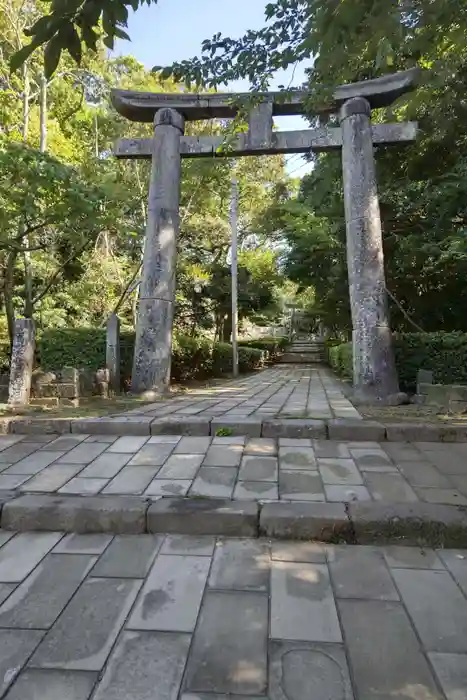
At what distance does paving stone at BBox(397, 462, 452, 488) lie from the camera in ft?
9.64

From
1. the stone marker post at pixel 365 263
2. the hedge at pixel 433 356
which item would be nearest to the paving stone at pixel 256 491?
the stone marker post at pixel 365 263

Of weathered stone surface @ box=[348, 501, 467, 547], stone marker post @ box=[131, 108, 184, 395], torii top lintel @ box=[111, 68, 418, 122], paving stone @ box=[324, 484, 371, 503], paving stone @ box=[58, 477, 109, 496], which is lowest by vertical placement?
weathered stone surface @ box=[348, 501, 467, 547]

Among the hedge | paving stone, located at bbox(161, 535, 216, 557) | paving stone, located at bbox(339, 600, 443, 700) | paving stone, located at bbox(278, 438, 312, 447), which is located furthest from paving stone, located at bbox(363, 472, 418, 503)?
the hedge

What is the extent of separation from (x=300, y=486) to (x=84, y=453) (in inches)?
75.1

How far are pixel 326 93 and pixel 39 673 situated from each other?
4.28 m

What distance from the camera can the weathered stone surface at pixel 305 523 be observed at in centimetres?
235

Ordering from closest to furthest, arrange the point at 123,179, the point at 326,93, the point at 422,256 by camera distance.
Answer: the point at 326,93 < the point at 422,256 < the point at 123,179

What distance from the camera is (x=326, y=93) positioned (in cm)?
364

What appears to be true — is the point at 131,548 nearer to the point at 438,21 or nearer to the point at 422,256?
the point at 438,21

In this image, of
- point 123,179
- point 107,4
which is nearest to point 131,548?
point 107,4

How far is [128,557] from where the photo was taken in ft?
7.14

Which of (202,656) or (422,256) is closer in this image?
(202,656)

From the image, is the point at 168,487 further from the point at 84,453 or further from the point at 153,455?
the point at 84,453

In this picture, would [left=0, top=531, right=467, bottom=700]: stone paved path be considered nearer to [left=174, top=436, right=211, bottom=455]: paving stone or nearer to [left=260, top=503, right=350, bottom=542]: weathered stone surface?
[left=260, top=503, right=350, bottom=542]: weathered stone surface
